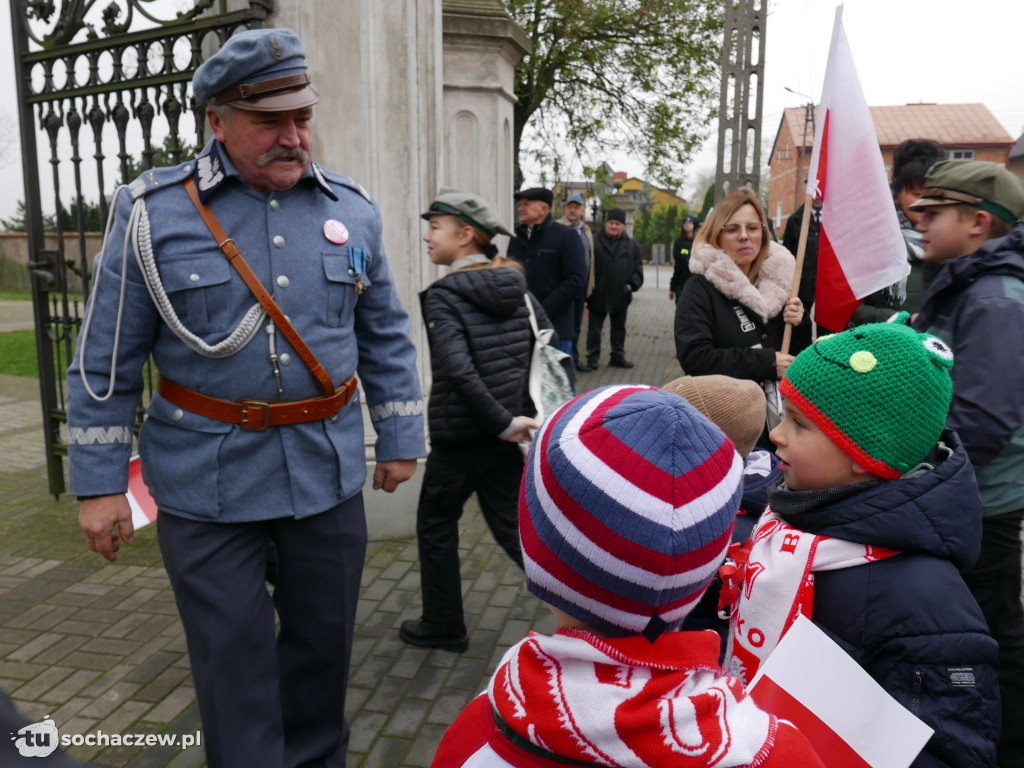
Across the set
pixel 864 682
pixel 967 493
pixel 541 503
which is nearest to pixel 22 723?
pixel 541 503

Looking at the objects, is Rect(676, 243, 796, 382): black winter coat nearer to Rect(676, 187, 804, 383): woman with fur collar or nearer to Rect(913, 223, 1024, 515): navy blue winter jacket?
Rect(676, 187, 804, 383): woman with fur collar

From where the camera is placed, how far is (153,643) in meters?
3.71

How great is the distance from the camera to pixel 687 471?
42.0 inches

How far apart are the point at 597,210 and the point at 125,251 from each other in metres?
19.4

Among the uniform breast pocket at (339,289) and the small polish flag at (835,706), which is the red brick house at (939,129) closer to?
the uniform breast pocket at (339,289)

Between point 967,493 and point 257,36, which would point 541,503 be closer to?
point 967,493

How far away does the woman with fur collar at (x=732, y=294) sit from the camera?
→ 365 centimetres

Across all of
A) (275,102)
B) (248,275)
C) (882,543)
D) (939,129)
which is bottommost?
(882,543)

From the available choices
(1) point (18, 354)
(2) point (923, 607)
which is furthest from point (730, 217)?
(1) point (18, 354)

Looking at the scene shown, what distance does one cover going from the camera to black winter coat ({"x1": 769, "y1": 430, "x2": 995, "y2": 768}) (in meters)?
1.57

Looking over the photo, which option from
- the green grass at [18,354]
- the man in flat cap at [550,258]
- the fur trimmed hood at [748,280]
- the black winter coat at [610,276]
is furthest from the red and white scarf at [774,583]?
the green grass at [18,354]

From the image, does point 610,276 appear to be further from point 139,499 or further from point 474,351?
point 139,499

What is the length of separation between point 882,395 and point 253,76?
1710 mm

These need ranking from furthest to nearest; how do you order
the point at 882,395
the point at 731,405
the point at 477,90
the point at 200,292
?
the point at 477,90
the point at 200,292
the point at 731,405
the point at 882,395
